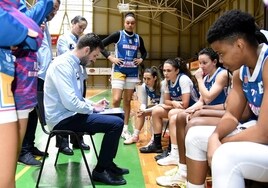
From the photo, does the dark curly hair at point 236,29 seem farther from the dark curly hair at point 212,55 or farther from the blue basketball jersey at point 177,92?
the blue basketball jersey at point 177,92

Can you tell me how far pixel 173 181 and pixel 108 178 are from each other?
1.78 feet

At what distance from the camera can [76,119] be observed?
271 cm

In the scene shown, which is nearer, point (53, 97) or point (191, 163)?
point (191, 163)

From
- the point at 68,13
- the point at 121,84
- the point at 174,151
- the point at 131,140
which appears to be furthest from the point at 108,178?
the point at 68,13

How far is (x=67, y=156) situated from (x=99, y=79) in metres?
17.1

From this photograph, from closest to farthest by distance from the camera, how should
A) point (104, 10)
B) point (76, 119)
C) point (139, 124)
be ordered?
point (76, 119)
point (139, 124)
point (104, 10)

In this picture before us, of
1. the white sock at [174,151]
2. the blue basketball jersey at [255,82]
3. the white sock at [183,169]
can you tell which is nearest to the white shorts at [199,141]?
the blue basketball jersey at [255,82]

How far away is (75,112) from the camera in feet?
8.96

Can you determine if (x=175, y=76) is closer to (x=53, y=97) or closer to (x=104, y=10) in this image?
(x=53, y=97)

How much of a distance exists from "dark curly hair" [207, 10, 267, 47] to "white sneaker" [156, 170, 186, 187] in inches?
49.9

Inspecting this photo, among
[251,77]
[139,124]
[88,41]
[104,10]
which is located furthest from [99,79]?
[251,77]

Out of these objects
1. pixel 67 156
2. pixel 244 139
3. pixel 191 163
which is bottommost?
pixel 67 156

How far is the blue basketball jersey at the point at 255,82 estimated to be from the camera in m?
1.57

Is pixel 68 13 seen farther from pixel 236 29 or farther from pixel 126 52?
pixel 236 29
